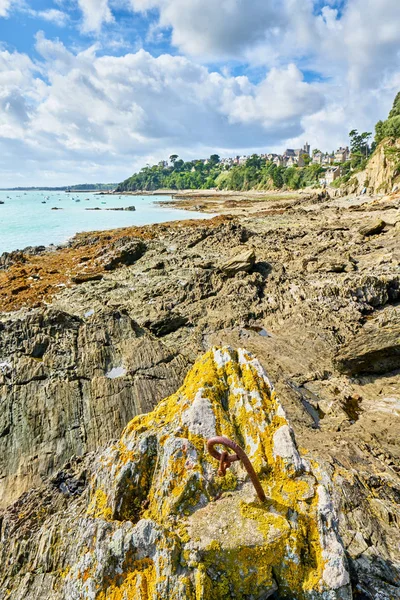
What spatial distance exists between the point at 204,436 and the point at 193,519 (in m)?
0.78

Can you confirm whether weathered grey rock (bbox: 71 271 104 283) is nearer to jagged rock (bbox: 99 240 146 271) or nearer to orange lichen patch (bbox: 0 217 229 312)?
orange lichen patch (bbox: 0 217 229 312)

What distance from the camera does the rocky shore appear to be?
284 cm

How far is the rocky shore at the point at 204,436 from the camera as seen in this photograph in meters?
2.84

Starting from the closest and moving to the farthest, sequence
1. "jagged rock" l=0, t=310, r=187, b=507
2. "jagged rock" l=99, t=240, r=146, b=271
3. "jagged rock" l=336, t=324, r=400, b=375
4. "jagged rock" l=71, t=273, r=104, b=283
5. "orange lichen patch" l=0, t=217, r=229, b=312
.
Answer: "jagged rock" l=0, t=310, r=187, b=507
"jagged rock" l=336, t=324, r=400, b=375
"orange lichen patch" l=0, t=217, r=229, b=312
"jagged rock" l=71, t=273, r=104, b=283
"jagged rock" l=99, t=240, r=146, b=271

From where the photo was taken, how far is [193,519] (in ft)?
10.1

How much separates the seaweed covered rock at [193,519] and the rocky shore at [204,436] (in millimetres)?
14

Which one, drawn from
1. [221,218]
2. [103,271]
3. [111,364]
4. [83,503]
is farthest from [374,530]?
[221,218]

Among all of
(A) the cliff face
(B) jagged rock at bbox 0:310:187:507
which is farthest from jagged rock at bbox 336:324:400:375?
(A) the cliff face

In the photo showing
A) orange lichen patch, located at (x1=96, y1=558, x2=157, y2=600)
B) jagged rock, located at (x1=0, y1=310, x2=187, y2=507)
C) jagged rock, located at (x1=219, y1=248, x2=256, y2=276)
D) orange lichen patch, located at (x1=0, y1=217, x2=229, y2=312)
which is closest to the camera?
orange lichen patch, located at (x1=96, y1=558, x2=157, y2=600)

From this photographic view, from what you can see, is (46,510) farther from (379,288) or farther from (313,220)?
(313,220)

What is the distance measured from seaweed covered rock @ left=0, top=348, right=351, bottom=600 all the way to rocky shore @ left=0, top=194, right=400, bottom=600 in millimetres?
14

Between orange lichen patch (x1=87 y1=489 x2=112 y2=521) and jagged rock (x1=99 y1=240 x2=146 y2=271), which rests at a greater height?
orange lichen patch (x1=87 y1=489 x2=112 y2=521)

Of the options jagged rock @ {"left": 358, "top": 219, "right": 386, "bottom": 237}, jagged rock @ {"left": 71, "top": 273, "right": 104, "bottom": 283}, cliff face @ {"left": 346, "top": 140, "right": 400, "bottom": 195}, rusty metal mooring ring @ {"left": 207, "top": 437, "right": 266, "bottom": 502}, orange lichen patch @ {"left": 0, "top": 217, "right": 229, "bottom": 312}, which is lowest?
orange lichen patch @ {"left": 0, "top": 217, "right": 229, "bottom": 312}

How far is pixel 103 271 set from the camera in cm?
2144
